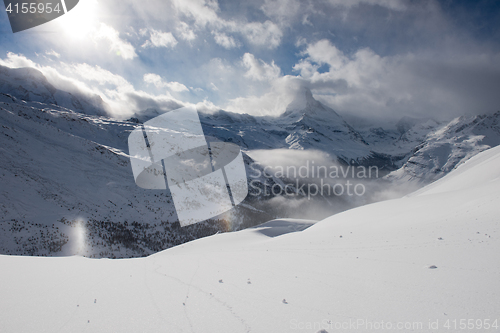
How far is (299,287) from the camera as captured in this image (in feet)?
10.3

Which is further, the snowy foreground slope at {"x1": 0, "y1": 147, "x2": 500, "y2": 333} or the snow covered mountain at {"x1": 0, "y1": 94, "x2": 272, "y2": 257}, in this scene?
the snow covered mountain at {"x1": 0, "y1": 94, "x2": 272, "y2": 257}

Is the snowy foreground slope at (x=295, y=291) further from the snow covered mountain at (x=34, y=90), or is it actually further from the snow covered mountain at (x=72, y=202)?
the snow covered mountain at (x=34, y=90)

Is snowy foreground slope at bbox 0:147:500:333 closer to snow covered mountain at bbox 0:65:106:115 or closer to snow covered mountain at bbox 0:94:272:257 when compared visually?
snow covered mountain at bbox 0:94:272:257

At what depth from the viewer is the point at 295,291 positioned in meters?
3.01

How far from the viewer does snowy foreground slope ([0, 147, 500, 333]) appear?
7.07 ft

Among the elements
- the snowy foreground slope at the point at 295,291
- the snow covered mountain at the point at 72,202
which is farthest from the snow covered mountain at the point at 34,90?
the snowy foreground slope at the point at 295,291

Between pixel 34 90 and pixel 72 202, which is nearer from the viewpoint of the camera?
pixel 72 202

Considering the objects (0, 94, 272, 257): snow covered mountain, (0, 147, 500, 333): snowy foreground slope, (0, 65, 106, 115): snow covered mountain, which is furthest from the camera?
(0, 65, 106, 115): snow covered mountain

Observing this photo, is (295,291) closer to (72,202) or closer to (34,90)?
(72,202)

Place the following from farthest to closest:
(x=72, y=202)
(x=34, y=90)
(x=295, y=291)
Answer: (x=34, y=90) → (x=72, y=202) → (x=295, y=291)

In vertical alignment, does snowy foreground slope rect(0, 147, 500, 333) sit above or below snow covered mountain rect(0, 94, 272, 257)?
above

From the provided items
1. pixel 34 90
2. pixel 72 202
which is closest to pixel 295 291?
pixel 72 202

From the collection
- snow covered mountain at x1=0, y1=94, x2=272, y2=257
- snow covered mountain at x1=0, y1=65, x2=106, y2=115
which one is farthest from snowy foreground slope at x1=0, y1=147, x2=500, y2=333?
snow covered mountain at x1=0, y1=65, x2=106, y2=115

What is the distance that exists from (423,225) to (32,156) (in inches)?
1999
